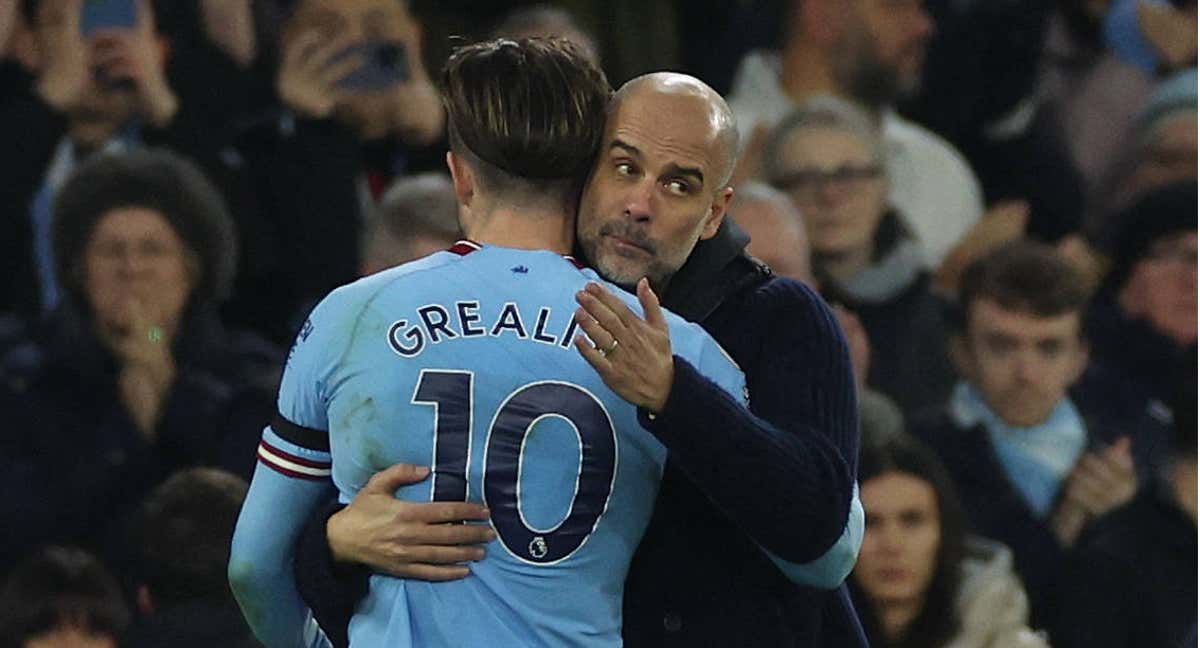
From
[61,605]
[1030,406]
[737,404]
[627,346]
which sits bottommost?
[1030,406]

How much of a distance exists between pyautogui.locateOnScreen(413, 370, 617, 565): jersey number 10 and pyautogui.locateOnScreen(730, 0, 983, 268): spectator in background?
134 inches

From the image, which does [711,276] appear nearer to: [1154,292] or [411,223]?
[411,223]

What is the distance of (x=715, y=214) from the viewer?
2.63m

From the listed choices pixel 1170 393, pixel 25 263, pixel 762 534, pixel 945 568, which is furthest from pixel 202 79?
pixel 762 534

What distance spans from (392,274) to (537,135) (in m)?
0.21

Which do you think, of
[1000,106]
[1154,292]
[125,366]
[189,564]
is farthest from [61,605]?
[1154,292]

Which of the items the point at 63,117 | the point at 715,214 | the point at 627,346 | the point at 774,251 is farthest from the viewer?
the point at 774,251

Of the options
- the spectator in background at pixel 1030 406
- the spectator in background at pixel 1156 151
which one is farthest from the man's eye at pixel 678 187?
the spectator in background at pixel 1156 151

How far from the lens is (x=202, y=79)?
504 centimetres

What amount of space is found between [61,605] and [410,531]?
232 cm

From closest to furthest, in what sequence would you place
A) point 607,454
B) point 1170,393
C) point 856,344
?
1. point 607,454
2. point 856,344
3. point 1170,393

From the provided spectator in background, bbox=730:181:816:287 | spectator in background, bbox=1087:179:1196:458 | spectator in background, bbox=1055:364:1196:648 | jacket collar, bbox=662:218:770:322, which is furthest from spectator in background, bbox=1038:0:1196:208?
jacket collar, bbox=662:218:770:322

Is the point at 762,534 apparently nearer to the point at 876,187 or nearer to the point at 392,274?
the point at 392,274

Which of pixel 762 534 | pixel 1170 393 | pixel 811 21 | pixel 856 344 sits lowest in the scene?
pixel 1170 393
